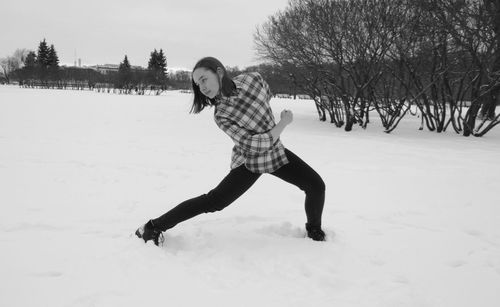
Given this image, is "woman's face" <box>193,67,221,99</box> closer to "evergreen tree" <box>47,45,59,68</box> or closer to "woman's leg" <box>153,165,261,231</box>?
"woman's leg" <box>153,165,261,231</box>

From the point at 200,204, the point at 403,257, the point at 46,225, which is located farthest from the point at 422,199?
the point at 46,225

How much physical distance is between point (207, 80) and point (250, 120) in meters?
0.40

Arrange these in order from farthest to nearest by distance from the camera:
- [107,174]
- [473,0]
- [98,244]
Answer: [473,0]
[107,174]
[98,244]

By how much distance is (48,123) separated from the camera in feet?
37.2

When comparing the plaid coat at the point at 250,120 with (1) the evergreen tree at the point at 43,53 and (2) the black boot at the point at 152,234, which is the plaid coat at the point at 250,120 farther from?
(1) the evergreen tree at the point at 43,53

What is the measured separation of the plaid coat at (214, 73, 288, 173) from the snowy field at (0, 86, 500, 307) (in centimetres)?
84

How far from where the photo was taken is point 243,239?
3129 mm

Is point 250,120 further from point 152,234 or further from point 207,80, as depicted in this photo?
point 152,234

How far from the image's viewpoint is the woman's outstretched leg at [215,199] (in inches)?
104

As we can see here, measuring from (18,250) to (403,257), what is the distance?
3093mm

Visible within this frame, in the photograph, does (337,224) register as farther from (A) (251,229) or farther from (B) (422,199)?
(B) (422,199)

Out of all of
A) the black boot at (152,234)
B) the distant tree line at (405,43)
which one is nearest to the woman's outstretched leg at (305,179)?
the black boot at (152,234)

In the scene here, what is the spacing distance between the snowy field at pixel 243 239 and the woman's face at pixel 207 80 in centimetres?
130

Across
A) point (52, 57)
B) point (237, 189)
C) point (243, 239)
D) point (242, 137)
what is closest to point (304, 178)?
point (237, 189)
